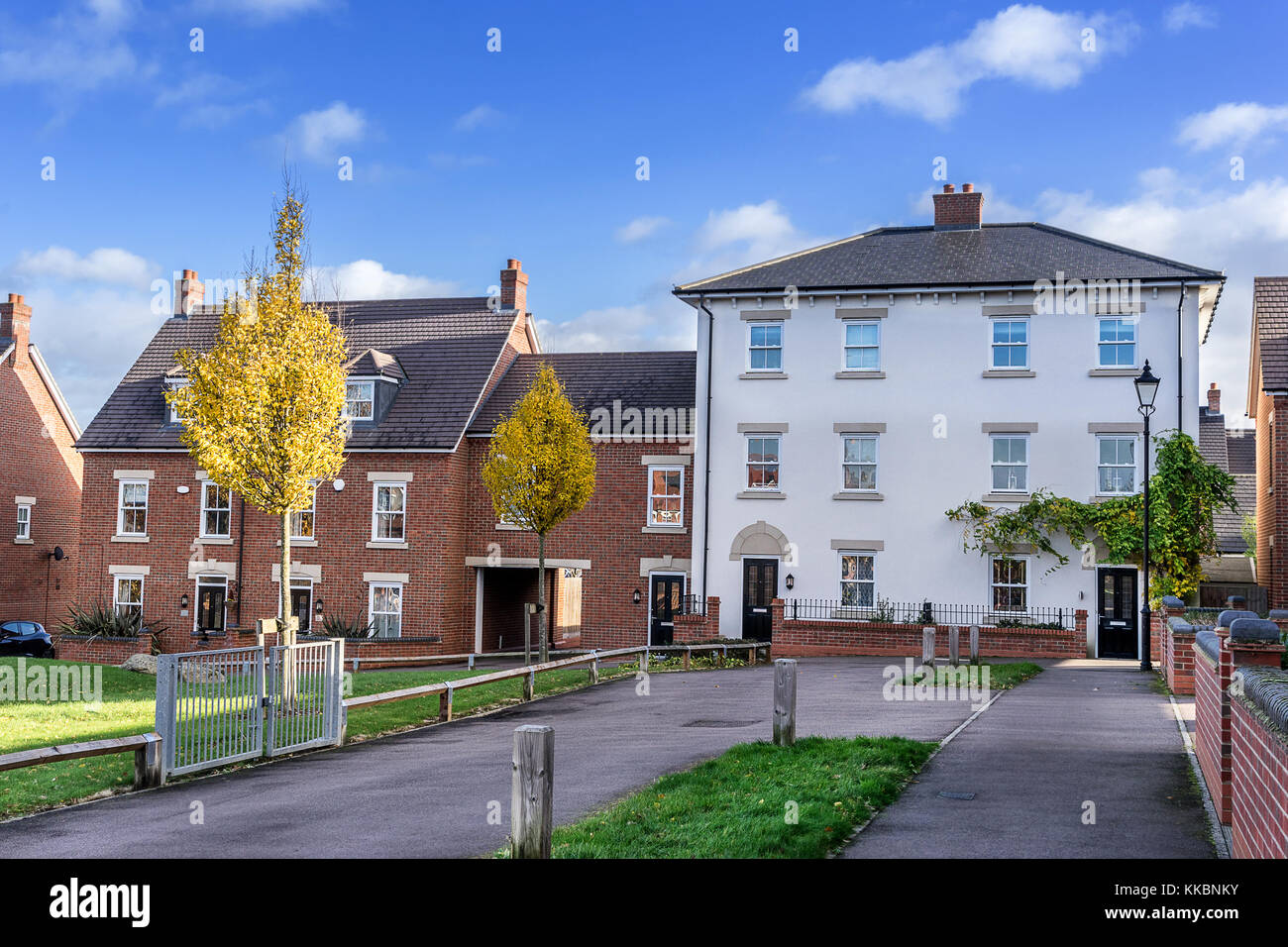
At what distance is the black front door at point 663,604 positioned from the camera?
32.8 m

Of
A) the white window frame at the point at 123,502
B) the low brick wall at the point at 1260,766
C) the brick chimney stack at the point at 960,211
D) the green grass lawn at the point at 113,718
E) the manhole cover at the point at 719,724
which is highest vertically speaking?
the brick chimney stack at the point at 960,211

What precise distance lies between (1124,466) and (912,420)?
5.40 meters

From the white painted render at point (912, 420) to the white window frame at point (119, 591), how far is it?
17.5 metres

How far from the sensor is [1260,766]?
615 cm

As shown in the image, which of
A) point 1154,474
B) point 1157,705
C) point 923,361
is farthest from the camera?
point 923,361

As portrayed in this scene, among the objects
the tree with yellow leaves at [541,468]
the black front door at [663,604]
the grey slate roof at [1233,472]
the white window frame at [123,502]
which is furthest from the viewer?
the grey slate roof at [1233,472]

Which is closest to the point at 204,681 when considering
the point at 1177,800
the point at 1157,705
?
the point at 1177,800

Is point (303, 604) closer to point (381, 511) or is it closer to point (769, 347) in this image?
point (381, 511)

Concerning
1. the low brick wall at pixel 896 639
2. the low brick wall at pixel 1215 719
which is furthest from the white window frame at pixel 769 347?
the low brick wall at pixel 1215 719

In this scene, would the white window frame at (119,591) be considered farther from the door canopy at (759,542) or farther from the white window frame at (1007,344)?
the white window frame at (1007,344)

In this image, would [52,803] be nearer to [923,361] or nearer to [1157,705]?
[1157,705]

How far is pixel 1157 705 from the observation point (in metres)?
16.8
